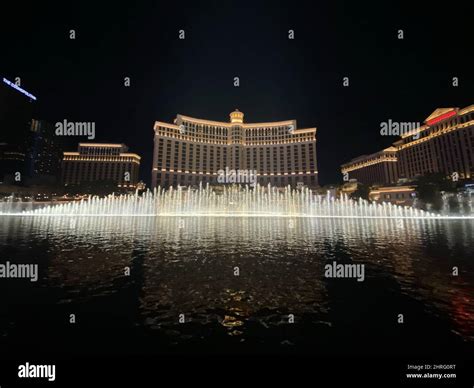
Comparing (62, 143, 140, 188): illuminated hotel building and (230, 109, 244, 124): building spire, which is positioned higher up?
(230, 109, 244, 124): building spire

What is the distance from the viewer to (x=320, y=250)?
1458cm

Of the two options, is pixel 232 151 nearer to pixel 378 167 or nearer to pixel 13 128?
pixel 378 167

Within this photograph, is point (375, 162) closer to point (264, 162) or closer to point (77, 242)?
point (264, 162)

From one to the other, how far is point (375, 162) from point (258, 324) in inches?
6490

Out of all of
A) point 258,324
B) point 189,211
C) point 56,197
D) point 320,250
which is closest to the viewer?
point 258,324

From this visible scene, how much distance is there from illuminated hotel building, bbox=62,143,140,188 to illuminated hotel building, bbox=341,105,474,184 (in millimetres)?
150644

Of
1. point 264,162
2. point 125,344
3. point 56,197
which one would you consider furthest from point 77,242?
point 264,162

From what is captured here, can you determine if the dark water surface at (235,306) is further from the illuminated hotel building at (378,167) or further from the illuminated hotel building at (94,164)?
the illuminated hotel building at (94,164)

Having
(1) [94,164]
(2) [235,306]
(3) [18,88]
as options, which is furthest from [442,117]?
(3) [18,88]

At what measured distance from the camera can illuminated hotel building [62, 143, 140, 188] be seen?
14788 centimetres

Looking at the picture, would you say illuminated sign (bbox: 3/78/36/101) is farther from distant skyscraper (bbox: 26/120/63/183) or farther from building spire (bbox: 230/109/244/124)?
building spire (bbox: 230/109/244/124)

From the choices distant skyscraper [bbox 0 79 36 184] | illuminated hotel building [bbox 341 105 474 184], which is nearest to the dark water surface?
illuminated hotel building [bbox 341 105 474 184]

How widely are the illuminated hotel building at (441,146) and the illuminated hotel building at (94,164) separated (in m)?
151

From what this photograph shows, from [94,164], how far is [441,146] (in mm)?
177219
